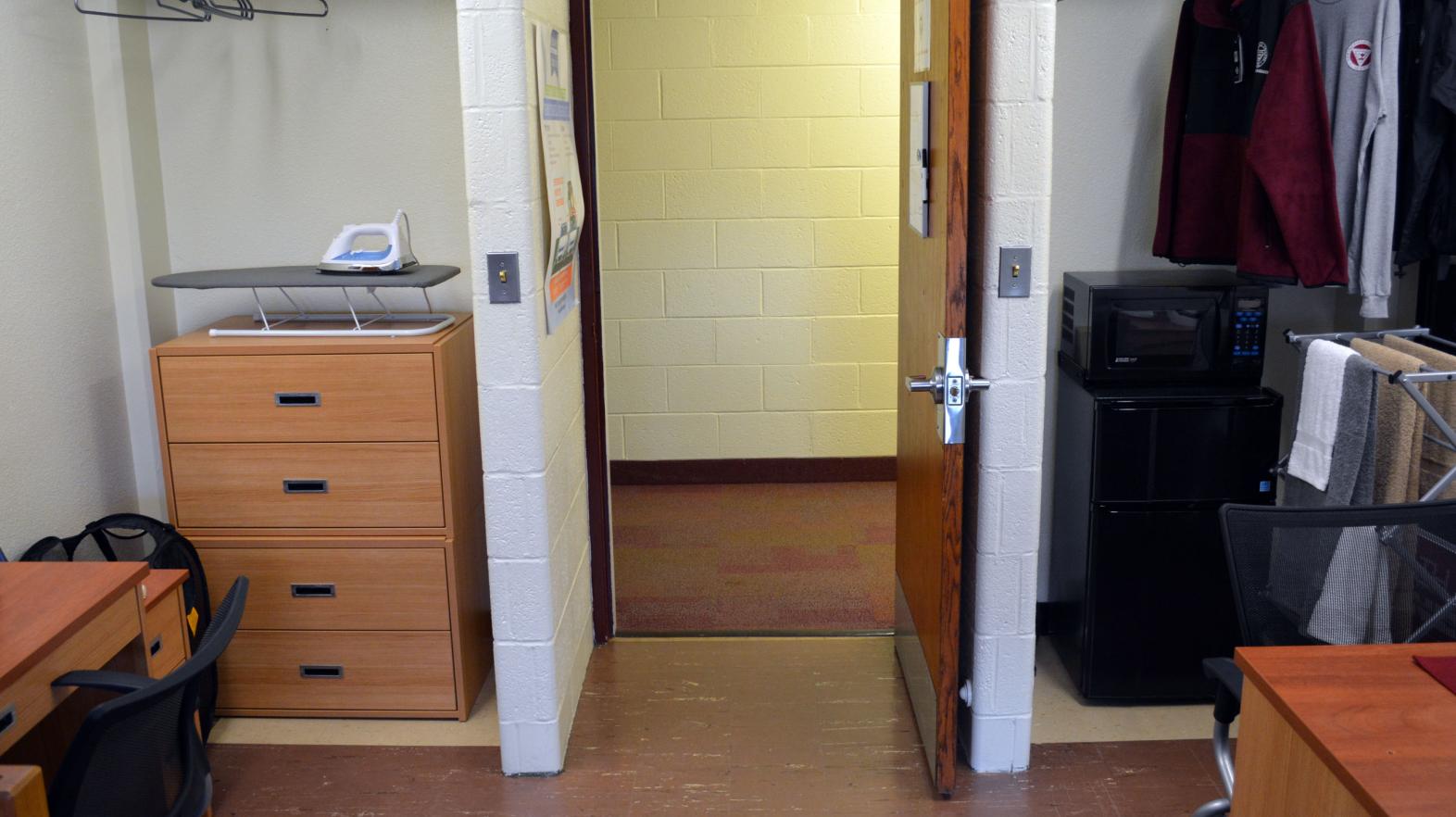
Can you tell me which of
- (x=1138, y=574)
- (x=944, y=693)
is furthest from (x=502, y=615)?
(x=1138, y=574)

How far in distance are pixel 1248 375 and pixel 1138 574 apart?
22.2 inches

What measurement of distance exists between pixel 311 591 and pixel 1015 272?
191 cm

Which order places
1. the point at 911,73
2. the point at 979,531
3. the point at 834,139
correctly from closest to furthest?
1. the point at 979,531
2. the point at 911,73
3. the point at 834,139

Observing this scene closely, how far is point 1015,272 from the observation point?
2.77m

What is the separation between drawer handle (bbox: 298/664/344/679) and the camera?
10.9 feet

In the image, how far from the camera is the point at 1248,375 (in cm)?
319

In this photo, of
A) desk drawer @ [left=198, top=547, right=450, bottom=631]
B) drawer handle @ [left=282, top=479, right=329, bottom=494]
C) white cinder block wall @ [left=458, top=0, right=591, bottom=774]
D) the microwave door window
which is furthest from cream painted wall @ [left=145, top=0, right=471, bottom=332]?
the microwave door window

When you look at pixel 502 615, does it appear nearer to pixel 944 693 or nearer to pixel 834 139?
pixel 944 693

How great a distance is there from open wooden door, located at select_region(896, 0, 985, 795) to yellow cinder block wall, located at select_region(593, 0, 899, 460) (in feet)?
5.05

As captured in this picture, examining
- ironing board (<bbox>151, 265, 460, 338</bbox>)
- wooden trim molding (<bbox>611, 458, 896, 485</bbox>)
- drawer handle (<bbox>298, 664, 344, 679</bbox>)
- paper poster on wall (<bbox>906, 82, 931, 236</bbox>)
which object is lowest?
drawer handle (<bbox>298, 664, 344, 679</bbox>)

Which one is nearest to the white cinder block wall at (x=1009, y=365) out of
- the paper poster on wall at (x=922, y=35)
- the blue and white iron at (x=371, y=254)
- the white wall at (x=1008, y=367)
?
the white wall at (x=1008, y=367)

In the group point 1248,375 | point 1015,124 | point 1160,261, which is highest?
point 1015,124

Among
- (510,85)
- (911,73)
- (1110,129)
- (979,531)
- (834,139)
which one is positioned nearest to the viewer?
(510,85)

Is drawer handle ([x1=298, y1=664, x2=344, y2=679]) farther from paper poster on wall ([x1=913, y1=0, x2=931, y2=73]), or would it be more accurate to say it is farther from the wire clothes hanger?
paper poster on wall ([x1=913, y1=0, x2=931, y2=73])
